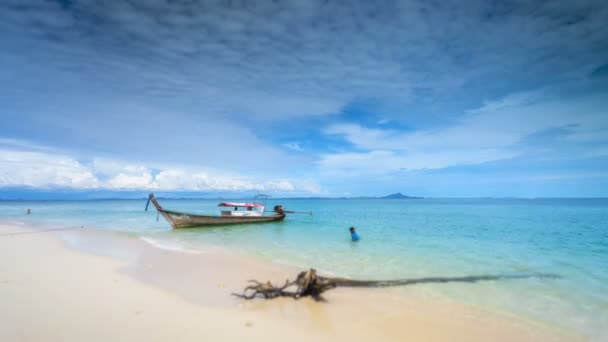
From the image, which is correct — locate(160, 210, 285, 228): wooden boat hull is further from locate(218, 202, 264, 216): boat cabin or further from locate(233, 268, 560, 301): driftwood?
locate(233, 268, 560, 301): driftwood

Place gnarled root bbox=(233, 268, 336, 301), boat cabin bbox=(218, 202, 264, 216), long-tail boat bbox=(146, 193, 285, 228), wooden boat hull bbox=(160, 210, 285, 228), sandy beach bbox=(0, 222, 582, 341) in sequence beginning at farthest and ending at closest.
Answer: boat cabin bbox=(218, 202, 264, 216) → wooden boat hull bbox=(160, 210, 285, 228) → long-tail boat bbox=(146, 193, 285, 228) → gnarled root bbox=(233, 268, 336, 301) → sandy beach bbox=(0, 222, 582, 341)

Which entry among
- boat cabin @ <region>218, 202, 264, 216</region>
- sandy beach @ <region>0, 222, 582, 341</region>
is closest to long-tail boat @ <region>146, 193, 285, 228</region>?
boat cabin @ <region>218, 202, 264, 216</region>

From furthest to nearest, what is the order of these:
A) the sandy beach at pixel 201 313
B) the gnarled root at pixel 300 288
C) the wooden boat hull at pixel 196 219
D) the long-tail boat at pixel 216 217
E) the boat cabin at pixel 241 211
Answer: the boat cabin at pixel 241 211 → the wooden boat hull at pixel 196 219 → the long-tail boat at pixel 216 217 → the gnarled root at pixel 300 288 → the sandy beach at pixel 201 313

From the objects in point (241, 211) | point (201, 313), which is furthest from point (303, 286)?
point (241, 211)

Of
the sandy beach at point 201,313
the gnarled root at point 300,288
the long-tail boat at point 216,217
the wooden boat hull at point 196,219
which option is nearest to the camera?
the sandy beach at point 201,313

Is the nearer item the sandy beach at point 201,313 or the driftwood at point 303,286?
the sandy beach at point 201,313

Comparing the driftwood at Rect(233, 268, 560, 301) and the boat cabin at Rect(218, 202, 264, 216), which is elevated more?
the boat cabin at Rect(218, 202, 264, 216)

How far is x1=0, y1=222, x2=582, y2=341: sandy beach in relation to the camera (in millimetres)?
5066

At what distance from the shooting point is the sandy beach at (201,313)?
16.6 ft

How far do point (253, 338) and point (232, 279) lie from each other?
404cm

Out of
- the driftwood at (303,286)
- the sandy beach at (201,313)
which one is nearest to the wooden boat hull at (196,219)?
the sandy beach at (201,313)

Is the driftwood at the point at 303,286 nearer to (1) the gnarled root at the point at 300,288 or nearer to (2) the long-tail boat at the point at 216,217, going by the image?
(1) the gnarled root at the point at 300,288

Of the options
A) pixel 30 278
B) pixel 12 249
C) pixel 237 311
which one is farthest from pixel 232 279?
pixel 12 249

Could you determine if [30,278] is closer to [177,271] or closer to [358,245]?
[177,271]
